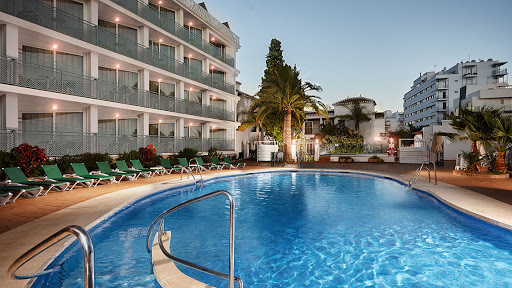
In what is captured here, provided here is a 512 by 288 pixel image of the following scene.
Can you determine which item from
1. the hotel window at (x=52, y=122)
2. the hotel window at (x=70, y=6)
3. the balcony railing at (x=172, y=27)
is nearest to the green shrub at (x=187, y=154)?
the hotel window at (x=52, y=122)

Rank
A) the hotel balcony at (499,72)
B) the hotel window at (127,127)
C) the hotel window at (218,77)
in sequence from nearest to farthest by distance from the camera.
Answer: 1. the hotel window at (127,127)
2. the hotel window at (218,77)
3. the hotel balcony at (499,72)

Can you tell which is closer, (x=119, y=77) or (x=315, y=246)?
(x=315, y=246)

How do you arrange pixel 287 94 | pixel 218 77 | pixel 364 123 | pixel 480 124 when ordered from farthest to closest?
pixel 364 123
pixel 218 77
pixel 287 94
pixel 480 124

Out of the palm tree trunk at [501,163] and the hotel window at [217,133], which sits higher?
the hotel window at [217,133]

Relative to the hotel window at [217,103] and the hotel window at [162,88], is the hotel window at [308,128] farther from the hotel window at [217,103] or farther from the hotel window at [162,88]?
the hotel window at [162,88]

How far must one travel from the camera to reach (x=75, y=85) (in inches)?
626

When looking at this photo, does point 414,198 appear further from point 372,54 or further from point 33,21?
point 372,54

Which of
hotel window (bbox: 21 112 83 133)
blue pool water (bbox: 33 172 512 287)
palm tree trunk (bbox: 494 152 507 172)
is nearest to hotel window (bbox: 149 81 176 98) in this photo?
hotel window (bbox: 21 112 83 133)

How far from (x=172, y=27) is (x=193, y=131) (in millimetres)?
9224

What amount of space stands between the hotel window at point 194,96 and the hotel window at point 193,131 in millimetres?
2483

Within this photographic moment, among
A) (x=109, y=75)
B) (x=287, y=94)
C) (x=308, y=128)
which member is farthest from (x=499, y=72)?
(x=109, y=75)

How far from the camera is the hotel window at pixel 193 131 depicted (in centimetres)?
2744

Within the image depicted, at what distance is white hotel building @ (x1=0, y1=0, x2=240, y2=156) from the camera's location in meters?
14.0

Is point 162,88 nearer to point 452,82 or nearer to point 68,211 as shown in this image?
point 68,211
